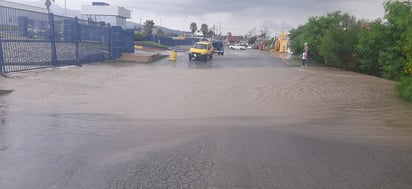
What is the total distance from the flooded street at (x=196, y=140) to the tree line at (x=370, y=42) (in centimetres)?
1108

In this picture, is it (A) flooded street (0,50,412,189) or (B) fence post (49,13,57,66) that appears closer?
(A) flooded street (0,50,412,189)

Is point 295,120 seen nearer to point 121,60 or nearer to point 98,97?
point 98,97

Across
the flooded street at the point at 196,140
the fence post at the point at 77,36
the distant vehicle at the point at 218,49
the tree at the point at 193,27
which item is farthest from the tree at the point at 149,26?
the flooded street at the point at 196,140

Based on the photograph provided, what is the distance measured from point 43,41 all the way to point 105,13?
165ft

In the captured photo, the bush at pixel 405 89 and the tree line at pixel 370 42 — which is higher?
the tree line at pixel 370 42

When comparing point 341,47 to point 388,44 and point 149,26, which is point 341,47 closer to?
point 388,44

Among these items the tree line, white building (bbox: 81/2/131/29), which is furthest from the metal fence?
white building (bbox: 81/2/131/29)

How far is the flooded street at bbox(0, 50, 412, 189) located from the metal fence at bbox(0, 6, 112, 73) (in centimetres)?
297

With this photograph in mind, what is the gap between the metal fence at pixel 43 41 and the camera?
14420 mm

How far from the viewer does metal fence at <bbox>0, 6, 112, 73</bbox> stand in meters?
14.4

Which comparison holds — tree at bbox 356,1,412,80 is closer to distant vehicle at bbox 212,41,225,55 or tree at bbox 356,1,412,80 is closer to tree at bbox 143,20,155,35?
distant vehicle at bbox 212,41,225,55

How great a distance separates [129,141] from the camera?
6605mm

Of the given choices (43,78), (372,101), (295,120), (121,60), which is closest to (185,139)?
(295,120)

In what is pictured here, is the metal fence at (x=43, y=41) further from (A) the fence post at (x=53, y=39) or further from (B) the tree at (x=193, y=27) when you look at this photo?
(B) the tree at (x=193, y=27)
